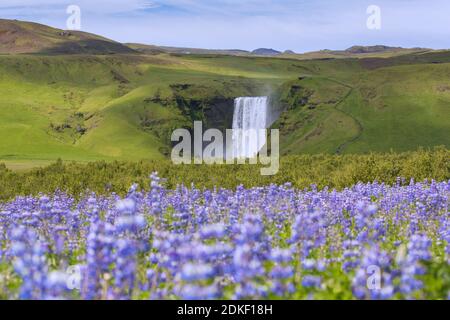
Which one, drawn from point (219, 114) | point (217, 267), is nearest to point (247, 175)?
point (217, 267)

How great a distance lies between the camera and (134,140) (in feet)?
464

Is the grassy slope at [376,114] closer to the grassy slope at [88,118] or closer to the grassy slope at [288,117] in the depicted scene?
the grassy slope at [288,117]

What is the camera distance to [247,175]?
38969 millimetres

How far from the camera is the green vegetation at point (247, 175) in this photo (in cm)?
2728

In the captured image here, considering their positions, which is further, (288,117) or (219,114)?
(219,114)

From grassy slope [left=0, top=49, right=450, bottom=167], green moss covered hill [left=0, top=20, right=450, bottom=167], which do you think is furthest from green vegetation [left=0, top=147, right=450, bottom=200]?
grassy slope [left=0, top=49, right=450, bottom=167]

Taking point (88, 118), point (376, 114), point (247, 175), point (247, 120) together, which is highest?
point (376, 114)

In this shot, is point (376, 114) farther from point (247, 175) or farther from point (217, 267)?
point (217, 267)

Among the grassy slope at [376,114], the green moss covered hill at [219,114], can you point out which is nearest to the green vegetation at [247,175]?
the green moss covered hill at [219,114]

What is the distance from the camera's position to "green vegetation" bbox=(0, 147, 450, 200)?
27.3 m

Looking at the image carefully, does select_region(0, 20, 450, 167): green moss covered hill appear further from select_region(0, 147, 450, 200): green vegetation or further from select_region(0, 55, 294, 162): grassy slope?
select_region(0, 147, 450, 200): green vegetation
